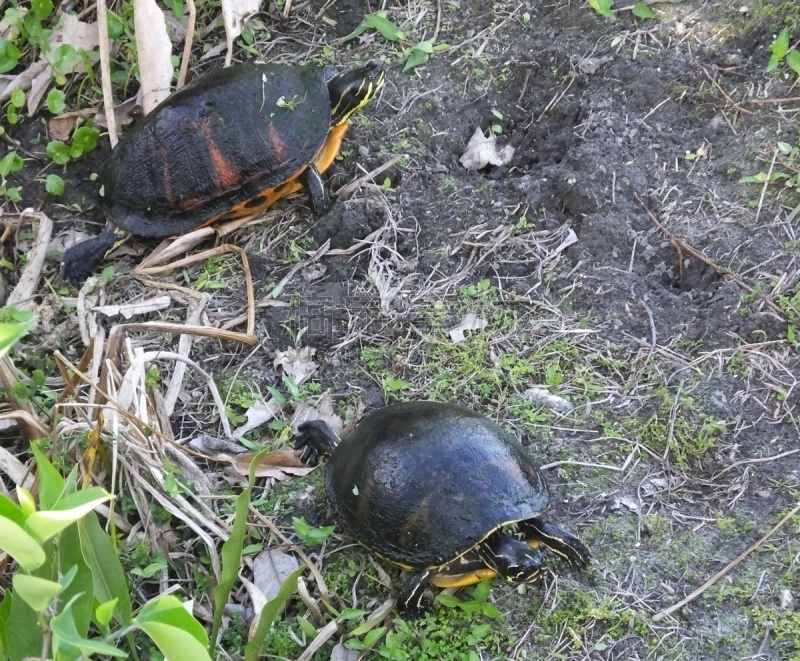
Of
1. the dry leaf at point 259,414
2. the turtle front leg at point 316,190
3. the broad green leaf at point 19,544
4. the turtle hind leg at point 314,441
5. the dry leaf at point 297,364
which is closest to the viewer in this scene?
the broad green leaf at point 19,544

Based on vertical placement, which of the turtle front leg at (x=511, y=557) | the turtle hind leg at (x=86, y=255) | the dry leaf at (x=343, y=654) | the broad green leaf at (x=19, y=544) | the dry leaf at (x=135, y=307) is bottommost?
the dry leaf at (x=343, y=654)

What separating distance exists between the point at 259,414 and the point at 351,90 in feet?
5.41

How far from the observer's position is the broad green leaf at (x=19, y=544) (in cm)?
100

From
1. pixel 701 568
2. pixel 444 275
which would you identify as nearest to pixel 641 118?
pixel 444 275

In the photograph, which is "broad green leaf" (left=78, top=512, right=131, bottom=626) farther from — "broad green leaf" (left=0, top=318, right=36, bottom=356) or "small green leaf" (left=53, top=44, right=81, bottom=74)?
"small green leaf" (left=53, top=44, right=81, bottom=74)

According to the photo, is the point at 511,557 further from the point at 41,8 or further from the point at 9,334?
the point at 41,8

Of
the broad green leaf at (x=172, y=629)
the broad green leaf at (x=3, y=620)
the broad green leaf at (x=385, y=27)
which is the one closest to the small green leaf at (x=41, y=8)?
the broad green leaf at (x=385, y=27)

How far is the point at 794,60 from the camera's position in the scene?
3.27 metres

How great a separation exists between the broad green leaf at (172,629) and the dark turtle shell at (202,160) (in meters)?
2.40

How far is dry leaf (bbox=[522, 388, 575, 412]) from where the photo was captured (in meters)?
2.70

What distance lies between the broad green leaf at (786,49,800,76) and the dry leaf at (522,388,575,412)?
193 centimetres

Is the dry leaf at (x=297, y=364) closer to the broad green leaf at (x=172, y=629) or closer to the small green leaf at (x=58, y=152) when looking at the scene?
the small green leaf at (x=58, y=152)

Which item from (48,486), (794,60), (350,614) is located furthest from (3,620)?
(794,60)

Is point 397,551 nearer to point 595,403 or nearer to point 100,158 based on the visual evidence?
point 595,403
